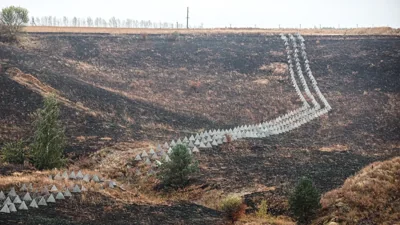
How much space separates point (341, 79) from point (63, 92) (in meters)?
36.8

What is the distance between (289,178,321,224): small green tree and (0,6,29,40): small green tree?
165 ft

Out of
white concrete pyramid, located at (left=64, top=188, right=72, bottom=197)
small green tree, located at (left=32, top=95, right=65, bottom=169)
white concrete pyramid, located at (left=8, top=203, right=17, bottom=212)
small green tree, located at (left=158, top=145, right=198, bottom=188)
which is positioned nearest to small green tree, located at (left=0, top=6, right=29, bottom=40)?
small green tree, located at (left=32, top=95, right=65, bottom=169)

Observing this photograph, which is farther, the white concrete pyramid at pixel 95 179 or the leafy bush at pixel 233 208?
the white concrete pyramid at pixel 95 179

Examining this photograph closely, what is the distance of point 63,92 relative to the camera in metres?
43.7

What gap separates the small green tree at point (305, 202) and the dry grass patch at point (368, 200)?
0.49 meters

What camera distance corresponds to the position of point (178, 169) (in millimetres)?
25750

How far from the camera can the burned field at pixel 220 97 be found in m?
30.4

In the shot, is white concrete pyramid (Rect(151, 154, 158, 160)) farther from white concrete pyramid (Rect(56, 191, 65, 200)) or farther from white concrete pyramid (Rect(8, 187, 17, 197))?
white concrete pyramid (Rect(8, 187, 17, 197))

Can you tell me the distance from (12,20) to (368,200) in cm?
5450

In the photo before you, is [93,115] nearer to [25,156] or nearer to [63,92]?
[63,92]

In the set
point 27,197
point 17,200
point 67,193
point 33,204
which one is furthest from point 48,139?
point 33,204

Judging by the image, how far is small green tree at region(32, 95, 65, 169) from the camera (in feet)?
87.7

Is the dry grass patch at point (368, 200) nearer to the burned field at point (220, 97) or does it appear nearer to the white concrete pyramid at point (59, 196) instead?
the burned field at point (220, 97)

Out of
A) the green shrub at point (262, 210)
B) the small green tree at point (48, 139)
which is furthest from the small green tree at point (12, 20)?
the green shrub at point (262, 210)
